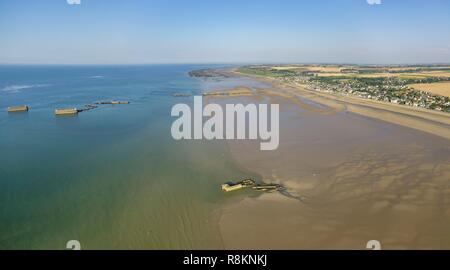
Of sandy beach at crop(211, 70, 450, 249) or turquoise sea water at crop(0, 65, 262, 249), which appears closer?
sandy beach at crop(211, 70, 450, 249)

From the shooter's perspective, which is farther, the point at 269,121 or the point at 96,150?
the point at 269,121

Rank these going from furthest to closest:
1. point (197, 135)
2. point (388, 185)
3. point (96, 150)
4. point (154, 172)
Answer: point (197, 135), point (96, 150), point (154, 172), point (388, 185)

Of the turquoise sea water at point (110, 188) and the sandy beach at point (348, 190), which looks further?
the turquoise sea water at point (110, 188)

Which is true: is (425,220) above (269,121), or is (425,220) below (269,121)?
below

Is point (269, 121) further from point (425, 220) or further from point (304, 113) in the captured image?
point (425, 220)

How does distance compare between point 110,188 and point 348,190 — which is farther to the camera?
point 110,188
